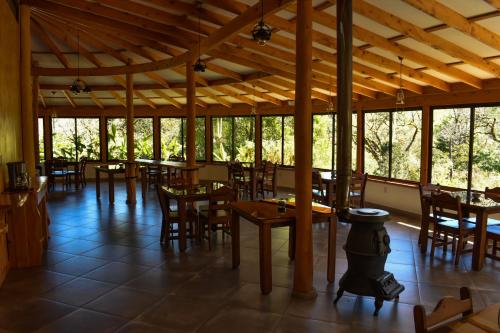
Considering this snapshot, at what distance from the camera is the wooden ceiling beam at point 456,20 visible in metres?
4.33

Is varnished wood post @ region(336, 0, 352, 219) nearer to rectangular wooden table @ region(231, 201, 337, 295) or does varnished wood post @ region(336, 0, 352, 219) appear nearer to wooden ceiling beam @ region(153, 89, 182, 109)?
rectangular wooden table @ region(231, 201, 337, 295)

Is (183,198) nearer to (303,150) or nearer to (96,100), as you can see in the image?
(303,150)

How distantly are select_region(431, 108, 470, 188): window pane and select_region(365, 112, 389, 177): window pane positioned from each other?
123 cm

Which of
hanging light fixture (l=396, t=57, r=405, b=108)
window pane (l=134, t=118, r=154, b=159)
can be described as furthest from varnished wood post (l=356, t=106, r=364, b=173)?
window pane (l=134, t=118, r=154, b=159)

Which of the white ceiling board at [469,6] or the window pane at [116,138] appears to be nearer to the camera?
the white ceiling board at [469,6]

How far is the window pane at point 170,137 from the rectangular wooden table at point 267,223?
31.0ft

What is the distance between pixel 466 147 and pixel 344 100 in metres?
4.54

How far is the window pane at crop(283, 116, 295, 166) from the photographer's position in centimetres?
1196

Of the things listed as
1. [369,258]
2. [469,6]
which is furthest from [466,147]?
[369,258]

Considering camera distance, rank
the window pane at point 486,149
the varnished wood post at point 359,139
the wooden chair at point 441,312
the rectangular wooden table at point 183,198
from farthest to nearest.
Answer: the varnished wood post at point 359,139
the window pane at point 486,149
the rectangular wooden table at point 183,198
the wooden chair at point 441,312

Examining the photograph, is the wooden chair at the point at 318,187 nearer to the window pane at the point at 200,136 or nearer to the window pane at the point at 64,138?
the window pane at the point at 200,136

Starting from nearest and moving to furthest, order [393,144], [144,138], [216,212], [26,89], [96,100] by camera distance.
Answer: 1. [216,212]
2. [26,89]
3. [393,144]
4. [96,100]
5. [144,138]

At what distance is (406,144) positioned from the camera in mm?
8555

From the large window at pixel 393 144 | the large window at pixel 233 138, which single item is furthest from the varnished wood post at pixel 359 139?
the large window at pixel 233 138
